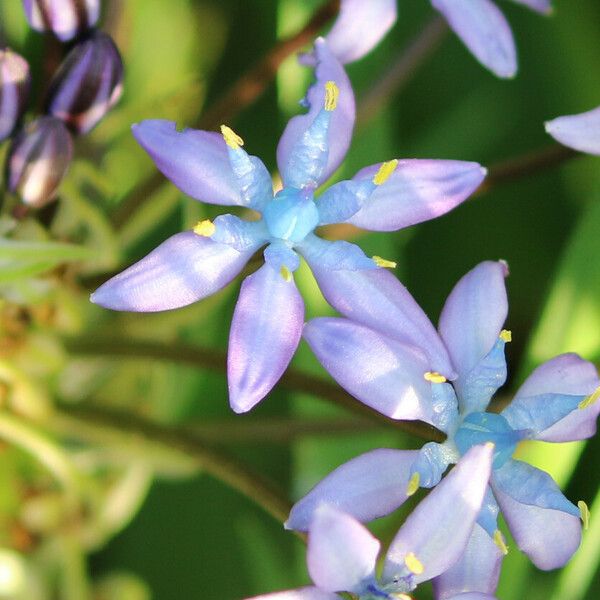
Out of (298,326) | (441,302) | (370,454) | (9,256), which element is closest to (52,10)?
(9,256)

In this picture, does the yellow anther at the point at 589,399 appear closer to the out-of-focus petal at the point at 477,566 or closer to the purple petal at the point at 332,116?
the out-of-focus petal at the point at 477,566

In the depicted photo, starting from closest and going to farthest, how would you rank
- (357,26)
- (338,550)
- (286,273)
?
(338,550)
(286,273)
(357,26)

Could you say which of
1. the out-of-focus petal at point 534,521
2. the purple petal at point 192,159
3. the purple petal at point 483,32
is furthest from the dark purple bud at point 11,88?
the out-of-focus petal at point 534,521

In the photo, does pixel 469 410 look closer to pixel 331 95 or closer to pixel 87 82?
pixel 331 95

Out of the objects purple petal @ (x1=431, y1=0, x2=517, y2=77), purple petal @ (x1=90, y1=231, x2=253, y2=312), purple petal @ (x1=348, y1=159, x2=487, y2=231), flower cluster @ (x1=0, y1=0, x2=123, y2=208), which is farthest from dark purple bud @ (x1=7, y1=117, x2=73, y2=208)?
purple petal @ (x1=431, y1=0, x2=517, y2=77)

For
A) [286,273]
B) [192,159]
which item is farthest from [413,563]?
[192,159]

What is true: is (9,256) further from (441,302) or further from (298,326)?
(441,302)
